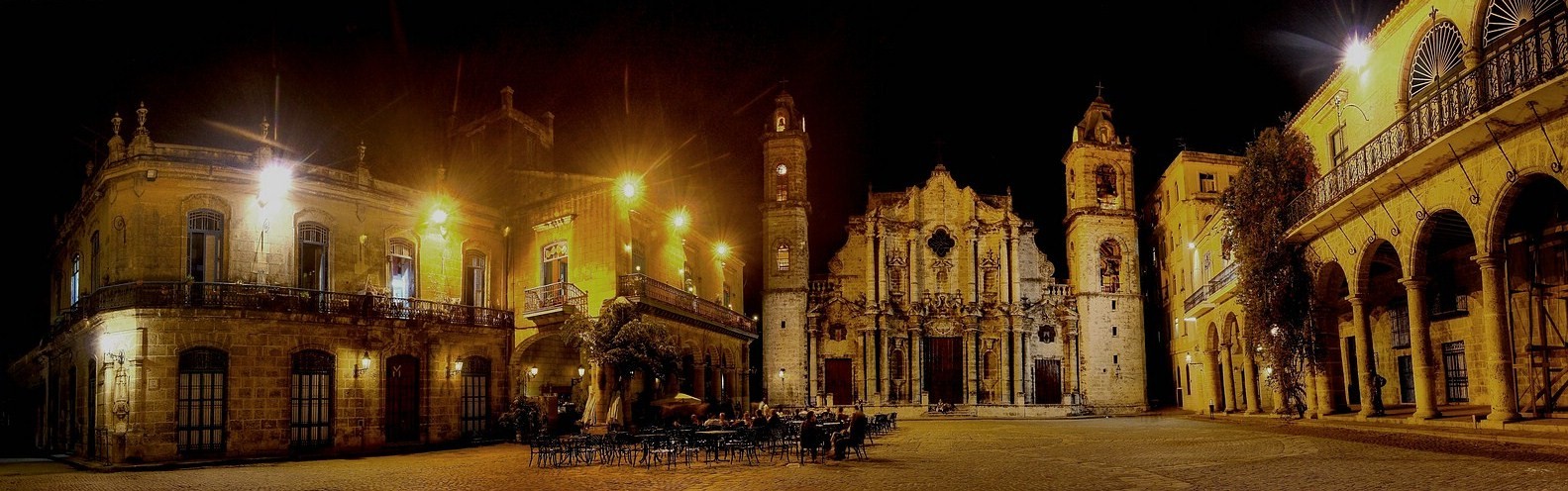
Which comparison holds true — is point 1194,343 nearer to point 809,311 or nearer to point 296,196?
point 809,311

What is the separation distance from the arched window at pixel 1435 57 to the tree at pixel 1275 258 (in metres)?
5.08

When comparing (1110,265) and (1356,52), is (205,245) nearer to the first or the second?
(1356,52)

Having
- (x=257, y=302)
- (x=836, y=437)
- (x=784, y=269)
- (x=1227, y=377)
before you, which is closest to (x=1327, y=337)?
(x=836, y=437)

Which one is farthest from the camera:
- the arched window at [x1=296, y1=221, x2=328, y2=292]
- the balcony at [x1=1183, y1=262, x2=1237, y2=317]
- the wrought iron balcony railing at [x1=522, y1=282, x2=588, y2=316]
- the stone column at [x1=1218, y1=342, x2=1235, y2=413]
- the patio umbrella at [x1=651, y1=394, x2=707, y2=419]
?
the stone column at [x1=1218, y1=342, x2=1235, y2=413]

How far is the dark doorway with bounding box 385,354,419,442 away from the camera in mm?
26953

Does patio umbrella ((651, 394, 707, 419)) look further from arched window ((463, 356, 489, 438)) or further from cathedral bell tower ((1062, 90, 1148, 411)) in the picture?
cathedral bell tower ((1062, 90, 1148, 411))

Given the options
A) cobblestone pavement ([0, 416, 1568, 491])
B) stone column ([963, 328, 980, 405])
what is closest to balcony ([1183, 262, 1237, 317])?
cobblestone pavement ([0, 416, 1568, 491])

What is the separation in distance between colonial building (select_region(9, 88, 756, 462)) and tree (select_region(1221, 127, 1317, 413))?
50.3 ft

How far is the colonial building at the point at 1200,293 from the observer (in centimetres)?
3616

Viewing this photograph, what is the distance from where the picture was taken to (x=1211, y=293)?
36.7 metres

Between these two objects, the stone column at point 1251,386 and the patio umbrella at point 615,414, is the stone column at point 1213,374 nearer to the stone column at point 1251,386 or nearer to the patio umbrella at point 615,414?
the stone column at point 1251,386

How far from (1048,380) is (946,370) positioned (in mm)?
5141

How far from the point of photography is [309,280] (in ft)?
86.2

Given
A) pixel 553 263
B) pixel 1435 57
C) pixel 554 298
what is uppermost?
pixel 1435 57
